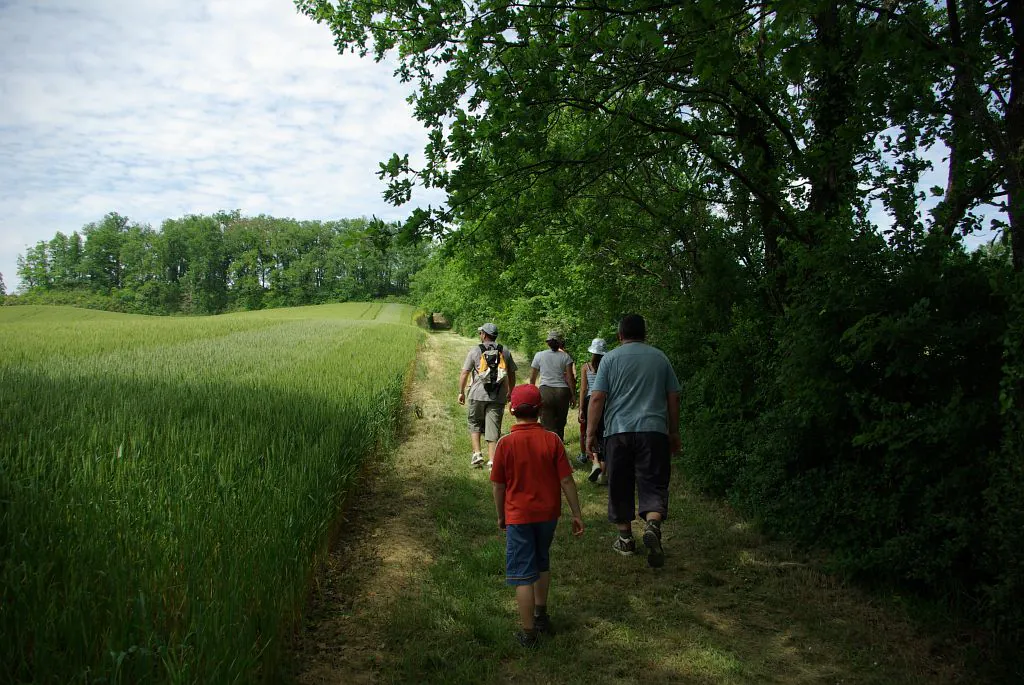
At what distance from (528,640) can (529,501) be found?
80cm

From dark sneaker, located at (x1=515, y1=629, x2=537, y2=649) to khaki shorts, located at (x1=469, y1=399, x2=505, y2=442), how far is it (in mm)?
4206

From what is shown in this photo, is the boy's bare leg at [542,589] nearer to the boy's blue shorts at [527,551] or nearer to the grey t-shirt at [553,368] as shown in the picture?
the boy's blue shorts at [527,551]

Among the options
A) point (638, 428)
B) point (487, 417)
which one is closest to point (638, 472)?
point (638, 428)

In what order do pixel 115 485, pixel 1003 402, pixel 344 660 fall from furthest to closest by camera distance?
pixel 115 485
pixel 344 660
pixel 1003 402

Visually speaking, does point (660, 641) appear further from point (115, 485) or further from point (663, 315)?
point (663, 315)

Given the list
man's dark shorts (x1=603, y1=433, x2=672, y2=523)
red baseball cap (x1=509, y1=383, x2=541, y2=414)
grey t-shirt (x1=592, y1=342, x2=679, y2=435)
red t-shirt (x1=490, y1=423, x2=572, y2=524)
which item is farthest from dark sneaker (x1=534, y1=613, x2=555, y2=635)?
grey t-shirt (x1=592, y1=342, x2=679, y2=435)

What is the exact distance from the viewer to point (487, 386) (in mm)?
7754

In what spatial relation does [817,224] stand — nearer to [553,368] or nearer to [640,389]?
[640,389]

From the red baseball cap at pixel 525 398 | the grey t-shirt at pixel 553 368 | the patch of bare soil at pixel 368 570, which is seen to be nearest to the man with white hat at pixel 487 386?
the grey t-shirt at pixel 553 368

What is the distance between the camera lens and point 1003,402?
9.66ft

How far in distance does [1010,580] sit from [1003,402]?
89 centimetres

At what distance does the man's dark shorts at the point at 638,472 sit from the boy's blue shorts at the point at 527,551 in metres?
1.32

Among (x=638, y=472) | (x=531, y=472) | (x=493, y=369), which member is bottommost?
(x=638, y=472)

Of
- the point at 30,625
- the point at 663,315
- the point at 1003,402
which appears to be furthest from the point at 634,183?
the point at 30,625
